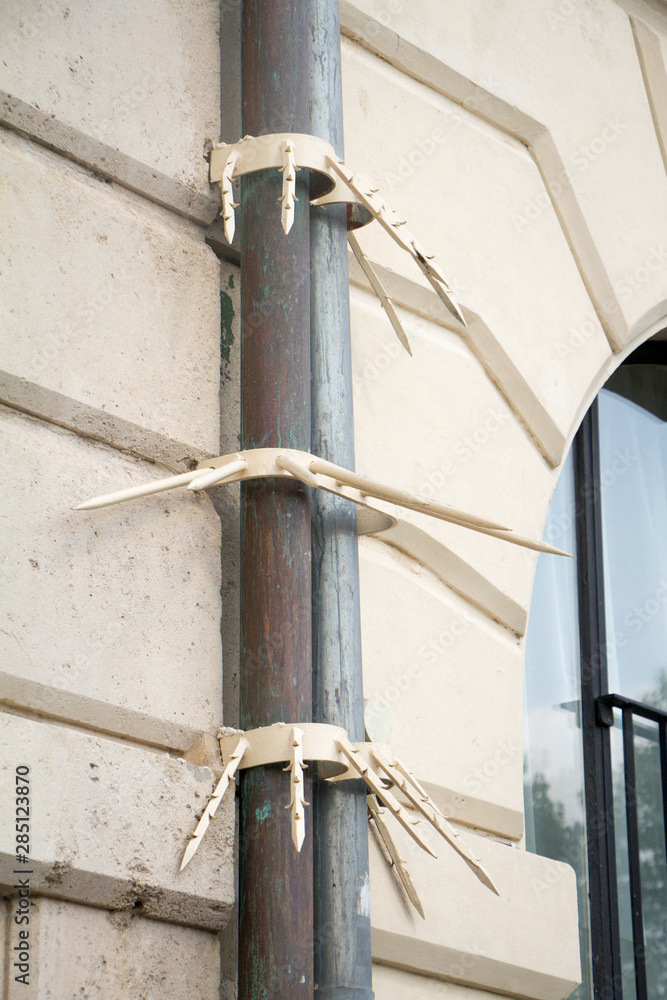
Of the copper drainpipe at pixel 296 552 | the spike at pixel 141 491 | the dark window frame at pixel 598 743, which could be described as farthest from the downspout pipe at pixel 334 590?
the dark window frame at pixel 598 743

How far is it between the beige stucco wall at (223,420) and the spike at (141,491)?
0.11m

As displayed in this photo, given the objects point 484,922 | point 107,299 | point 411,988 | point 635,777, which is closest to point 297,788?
point 411,988

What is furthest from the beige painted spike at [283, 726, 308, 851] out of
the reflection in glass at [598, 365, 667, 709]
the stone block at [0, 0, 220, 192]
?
the reflection in glass at [598, 365, 667, 709]

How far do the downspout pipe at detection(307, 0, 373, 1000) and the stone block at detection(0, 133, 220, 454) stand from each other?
0.81ft

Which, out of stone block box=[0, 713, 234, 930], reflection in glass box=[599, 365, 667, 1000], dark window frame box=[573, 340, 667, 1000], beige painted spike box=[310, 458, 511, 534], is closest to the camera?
stone block box=[0, 713, 234, 930]

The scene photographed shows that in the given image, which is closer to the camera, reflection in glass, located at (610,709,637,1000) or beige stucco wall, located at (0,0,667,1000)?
beige stucco wall, located at (0,0,667,1000)

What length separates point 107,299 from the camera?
2574 mm

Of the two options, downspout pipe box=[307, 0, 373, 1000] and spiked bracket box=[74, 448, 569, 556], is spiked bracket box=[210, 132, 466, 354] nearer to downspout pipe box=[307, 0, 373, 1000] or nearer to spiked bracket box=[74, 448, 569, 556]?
downspout pipe box=[307, 0, 373, 1000]

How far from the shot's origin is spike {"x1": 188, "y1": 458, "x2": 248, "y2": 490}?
240 cm

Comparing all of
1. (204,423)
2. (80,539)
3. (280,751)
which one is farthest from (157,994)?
(204,423)

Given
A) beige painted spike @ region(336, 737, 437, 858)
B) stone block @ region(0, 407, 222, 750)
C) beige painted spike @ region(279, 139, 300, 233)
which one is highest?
beige painted spike @ region(279, 139, 300, 233)

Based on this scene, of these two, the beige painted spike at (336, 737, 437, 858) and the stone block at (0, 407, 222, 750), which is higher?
the stone block at (0, 407, 222, 750)

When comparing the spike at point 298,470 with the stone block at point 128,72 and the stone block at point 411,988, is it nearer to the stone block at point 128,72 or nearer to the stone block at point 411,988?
the stone block at point 128,72

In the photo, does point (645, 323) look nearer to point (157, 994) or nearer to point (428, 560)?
point (428, 560)
